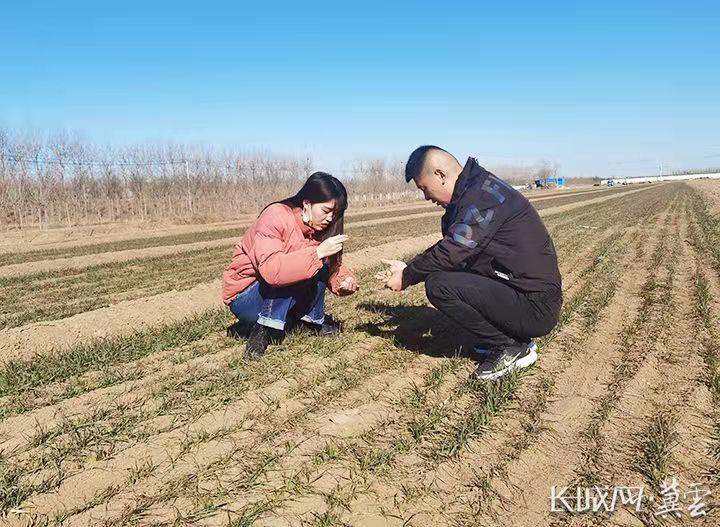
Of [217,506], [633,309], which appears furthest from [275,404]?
[633,309]

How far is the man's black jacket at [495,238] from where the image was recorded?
3.48 meters

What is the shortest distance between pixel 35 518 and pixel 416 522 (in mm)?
1710

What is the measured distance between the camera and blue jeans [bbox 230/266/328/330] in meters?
4.12

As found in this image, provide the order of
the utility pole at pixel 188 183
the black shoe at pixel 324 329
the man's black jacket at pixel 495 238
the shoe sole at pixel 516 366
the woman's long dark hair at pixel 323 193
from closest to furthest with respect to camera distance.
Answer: the man's black jacket at pixel 495 238, the shoe sole at pixel 516 366, the woman's long dark hair at pixel 323 193, the black shoe at pixel 324 329, the utility pole at pixel 188 183

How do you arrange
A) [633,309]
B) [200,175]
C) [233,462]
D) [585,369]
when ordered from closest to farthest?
[233,462] < [585,369] < [633,309] < [200,175]

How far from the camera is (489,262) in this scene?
3709 millimetres

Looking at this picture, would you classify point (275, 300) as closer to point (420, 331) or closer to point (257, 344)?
point (257, 344)

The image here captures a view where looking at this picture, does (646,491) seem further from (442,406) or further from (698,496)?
(442,406)

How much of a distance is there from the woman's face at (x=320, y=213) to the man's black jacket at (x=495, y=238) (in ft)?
2.66

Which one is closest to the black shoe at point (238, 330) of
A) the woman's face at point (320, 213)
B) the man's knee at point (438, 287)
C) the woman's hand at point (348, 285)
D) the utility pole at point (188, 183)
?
the woman's hand at point (348, 285)

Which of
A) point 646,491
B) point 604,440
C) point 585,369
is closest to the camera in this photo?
point 646,491

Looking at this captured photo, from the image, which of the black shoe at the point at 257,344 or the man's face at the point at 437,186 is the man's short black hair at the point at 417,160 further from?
the black shoe at the point at 257,344

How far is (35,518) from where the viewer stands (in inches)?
86.2

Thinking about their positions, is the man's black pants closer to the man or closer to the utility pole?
the man
